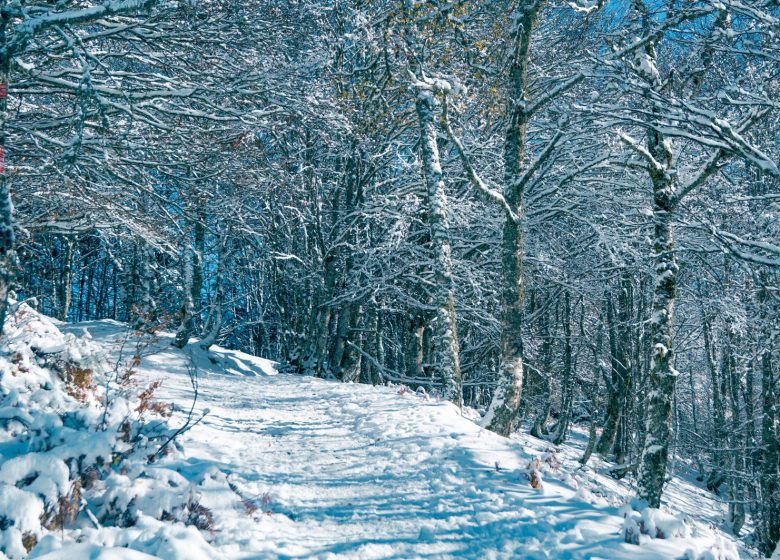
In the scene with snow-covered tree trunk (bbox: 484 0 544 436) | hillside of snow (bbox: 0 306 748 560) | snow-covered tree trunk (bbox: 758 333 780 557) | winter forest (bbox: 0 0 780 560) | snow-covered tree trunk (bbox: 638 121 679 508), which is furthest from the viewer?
snow-covered tree trunk (bbox: 758 333 780 557)

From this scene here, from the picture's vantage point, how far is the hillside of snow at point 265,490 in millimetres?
3305

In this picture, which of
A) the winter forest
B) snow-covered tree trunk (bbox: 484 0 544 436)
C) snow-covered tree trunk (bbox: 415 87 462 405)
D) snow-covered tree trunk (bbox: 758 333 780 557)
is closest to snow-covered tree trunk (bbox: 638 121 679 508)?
the winter forest

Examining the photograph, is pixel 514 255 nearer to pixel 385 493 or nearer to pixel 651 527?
pixel 385 493

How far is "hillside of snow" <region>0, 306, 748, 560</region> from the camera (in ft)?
10.8

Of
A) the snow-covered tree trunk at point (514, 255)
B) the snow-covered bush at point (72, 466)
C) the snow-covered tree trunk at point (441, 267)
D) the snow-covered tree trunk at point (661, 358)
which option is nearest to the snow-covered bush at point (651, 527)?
the snow-covered bush at point (72, 466)

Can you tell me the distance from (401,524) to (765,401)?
10592 mm

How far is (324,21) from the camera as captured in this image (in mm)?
10969

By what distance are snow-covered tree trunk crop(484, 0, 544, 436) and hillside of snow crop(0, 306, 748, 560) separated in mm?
1623

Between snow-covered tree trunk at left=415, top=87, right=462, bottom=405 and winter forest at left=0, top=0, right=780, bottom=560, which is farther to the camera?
snow-covered tree trunk at left=415, top=87, right=462, bottom=405

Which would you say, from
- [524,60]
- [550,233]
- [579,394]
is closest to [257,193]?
[524,60]

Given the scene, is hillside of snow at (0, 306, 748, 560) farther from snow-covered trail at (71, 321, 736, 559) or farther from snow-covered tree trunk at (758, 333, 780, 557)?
snow-covered tree trunk at (758, 333, 780, 557)

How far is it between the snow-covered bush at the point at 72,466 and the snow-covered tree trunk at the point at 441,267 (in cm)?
518

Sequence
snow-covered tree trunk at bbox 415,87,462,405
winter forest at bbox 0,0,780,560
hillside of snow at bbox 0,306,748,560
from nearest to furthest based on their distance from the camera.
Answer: hillside of snow at bbox 0,306,748,560, winter forest at bbox 0,0,780,560, snow-covered tree trunk at bbox 415,87,462,405

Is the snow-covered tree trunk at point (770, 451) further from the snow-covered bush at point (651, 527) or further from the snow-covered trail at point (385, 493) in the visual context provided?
the snow-covered bush at point (651, 527)
